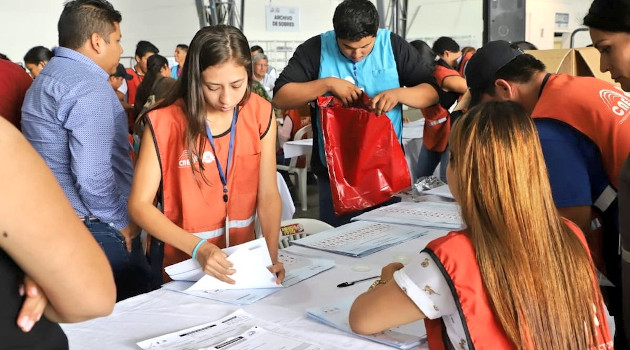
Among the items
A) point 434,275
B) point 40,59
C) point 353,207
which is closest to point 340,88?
point 353,207

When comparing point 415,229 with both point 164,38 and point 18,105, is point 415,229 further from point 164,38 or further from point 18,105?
point 164,38

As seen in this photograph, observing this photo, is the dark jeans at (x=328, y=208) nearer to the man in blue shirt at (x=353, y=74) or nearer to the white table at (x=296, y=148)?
the man in blue shirt at (x=353, y=74)

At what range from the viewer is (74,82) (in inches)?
83.2

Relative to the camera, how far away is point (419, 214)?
237 centimetres

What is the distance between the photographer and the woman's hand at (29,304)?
2.54 feet

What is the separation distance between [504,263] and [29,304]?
0.76 m

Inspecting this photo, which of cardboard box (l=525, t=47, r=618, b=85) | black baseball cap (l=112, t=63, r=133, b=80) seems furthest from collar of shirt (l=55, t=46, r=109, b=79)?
black baseball cap (l=112, t=63, r=133, b=80)

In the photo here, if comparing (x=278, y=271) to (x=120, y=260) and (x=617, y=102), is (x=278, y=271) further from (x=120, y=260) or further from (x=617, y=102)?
(x=617, y=102)

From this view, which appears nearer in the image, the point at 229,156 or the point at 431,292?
the point at 431,292

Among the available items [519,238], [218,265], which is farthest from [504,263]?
[218,265]

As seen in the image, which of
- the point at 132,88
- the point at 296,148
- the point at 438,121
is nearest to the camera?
the point at 438,121

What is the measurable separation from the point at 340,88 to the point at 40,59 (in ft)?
13.2

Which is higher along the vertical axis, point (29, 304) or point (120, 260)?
point (29, 304)

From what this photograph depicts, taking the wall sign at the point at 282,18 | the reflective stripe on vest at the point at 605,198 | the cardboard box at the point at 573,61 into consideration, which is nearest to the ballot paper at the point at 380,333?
the reflective stripe on vest at the point at 605,198
